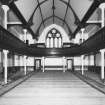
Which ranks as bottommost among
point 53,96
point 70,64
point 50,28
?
point 53,96

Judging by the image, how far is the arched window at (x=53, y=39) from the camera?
41094 millimetres

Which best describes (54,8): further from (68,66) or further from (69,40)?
(68,66)

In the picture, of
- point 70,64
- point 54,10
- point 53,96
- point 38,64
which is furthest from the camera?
point 38,64

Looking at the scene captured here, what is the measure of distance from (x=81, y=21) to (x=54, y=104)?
1587 cm

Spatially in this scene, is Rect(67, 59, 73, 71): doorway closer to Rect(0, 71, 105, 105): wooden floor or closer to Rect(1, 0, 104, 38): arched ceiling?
Rect(1, 0, 104, 38): arched ceiling

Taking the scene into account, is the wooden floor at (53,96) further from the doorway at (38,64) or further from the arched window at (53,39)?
the arched window at (53,39)

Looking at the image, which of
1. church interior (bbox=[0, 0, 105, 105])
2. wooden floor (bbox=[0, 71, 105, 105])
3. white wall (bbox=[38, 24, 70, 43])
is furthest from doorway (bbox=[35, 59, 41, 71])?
wooden floor (bbox=[0, 71, 105, 105])

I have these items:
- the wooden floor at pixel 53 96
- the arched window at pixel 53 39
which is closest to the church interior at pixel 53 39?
the arched window at pixel 53 39

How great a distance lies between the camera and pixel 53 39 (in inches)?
1624

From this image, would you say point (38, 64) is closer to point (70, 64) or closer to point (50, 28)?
point (70, 64)

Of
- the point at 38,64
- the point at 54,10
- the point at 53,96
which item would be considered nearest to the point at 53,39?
the point at 38,64

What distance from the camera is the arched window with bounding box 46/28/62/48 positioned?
135 feet

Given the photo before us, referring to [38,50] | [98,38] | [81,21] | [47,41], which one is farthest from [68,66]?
[98,38]

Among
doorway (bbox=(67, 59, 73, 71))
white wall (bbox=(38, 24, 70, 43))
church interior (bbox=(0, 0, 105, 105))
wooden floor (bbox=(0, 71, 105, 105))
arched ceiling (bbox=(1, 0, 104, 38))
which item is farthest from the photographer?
white wall (bbox=(38, 24, 70, 43))
